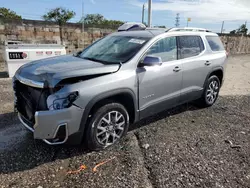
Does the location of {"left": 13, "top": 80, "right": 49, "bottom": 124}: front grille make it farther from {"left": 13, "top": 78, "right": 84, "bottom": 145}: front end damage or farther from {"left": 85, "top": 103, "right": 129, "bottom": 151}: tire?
{"left": 85, "top": 103, "right": 129, "bottom": 151}: tire

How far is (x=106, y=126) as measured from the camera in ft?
10.5

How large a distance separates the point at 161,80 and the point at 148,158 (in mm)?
1310

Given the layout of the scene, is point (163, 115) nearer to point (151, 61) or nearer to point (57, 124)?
point (151, 61)

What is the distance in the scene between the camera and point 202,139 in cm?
365

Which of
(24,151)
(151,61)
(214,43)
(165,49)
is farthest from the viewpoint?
(214,43)

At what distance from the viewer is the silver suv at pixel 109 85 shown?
2703mm

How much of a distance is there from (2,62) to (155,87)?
A: 7931mm

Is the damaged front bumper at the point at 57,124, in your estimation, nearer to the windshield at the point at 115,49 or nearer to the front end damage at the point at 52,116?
the front end damage at the point at 52,116

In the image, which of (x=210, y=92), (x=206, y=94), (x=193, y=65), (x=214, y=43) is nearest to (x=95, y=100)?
(x=193, y=65)

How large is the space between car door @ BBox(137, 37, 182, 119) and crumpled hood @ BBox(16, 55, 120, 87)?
1.85ft

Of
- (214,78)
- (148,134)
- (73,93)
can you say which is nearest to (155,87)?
Answer: (148,134)

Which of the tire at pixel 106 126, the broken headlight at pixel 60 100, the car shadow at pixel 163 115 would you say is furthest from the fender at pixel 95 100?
A: the car shadow at pixel 163 115

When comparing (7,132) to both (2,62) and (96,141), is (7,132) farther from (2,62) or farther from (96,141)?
(2,62)

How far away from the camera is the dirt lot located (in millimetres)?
2633
